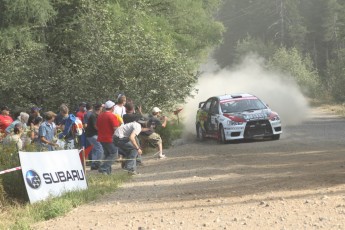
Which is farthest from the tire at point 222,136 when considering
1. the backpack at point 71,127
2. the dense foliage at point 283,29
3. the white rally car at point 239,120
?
the dense foliage at point 283,29

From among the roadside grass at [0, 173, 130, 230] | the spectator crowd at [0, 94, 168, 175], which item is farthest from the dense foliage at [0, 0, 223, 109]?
the roadside grass at [0, 173, 130, 230]

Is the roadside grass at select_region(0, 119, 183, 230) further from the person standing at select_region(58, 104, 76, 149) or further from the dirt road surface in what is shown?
the person standing at select_region(58, 104, 76, 149)

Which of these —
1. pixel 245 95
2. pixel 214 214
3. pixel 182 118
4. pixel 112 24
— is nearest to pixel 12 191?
pixel 214 214

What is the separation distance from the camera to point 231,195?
420 inches

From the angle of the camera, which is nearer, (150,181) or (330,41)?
(150,181)

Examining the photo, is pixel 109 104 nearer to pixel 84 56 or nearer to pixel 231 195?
pixel 231 195

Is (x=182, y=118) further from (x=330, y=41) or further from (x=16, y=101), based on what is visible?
(x=330, y=41)

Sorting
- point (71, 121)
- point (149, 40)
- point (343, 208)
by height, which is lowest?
point (343, 208)

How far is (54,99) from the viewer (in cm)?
2517

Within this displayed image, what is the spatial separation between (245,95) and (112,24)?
7.34 m

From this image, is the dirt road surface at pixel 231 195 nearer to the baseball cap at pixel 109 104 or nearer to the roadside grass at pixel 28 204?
the roadside grass at pixel 28 204

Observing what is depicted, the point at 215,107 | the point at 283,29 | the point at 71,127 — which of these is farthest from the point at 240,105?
the point at 283,29

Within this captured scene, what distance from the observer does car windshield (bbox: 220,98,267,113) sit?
21.5 meters

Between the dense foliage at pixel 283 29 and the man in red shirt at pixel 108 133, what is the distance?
59.4 meters
